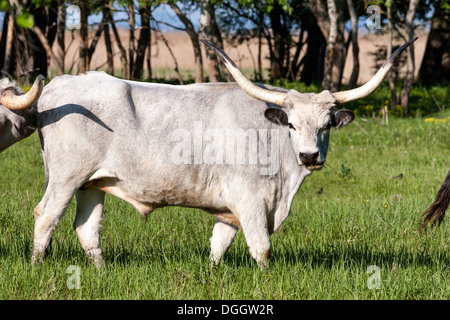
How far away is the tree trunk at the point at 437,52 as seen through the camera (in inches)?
775

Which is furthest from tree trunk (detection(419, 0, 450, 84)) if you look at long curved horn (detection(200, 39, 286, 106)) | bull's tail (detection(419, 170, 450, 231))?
long curved horn (detection(200, 39, 286, 106))

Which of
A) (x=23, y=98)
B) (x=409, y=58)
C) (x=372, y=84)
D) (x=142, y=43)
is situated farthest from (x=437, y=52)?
(x=23, y=98)

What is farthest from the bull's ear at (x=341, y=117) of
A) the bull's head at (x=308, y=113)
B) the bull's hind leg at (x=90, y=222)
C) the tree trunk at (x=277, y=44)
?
the tree trunk at (x=277, y=44)

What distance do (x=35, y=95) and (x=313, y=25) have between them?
56.7 ft

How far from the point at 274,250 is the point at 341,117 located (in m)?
1.46

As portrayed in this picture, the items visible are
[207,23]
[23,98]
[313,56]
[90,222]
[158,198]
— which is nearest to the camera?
[23,98]

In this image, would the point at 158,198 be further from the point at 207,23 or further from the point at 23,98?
the point at 207,23

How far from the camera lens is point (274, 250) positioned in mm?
5957

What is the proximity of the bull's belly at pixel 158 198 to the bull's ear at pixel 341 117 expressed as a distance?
103 cm

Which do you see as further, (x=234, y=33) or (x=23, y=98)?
(x=234, y=33)

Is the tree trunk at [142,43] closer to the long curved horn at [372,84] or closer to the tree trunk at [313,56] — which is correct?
the tree trunk at [313,56]

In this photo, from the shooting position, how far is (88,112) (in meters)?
5.08

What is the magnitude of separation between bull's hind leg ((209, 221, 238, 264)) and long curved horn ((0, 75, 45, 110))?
1.80 metres
